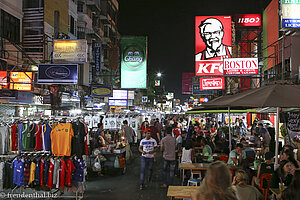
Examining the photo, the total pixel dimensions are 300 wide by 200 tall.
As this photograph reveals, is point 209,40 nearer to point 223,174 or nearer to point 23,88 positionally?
point 23,88

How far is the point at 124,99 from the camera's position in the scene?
25016 mm


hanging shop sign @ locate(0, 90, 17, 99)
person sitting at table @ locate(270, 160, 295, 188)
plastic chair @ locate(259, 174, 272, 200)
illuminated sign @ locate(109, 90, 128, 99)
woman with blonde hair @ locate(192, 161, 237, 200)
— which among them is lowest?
plastic chair @ locate(259, 174, 272, 200)

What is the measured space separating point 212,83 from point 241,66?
4157mm

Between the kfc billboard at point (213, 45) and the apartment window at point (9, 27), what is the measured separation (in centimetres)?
1321

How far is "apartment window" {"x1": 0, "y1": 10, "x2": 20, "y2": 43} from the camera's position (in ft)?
62.4

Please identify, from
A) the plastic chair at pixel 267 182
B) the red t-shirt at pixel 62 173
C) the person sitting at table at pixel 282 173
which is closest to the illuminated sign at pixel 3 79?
the red t-shirt at pixel 62 173

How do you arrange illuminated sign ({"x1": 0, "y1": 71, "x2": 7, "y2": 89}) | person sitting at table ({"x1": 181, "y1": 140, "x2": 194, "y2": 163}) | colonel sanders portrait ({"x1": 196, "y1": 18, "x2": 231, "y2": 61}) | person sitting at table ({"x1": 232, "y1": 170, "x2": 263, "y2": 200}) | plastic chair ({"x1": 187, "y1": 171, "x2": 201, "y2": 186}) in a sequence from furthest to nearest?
colonel sanders portrait ({"x1": 196, "y1": 18, "x2": 231, "y2": 61}) → illuminated sign ({"x1": 0, "y1": 71, "x2": 7, "y2": 89}) → person sitting at table ({"x1": 181, "y1": 140, "x2": 194, "y2": 163}) → plastic chair ({"x1": 187, "y1": 171, "x2": 201, "y2": 186}) → person sitting at table ({"x1": 232, "y1": 170, "x2": 263, "y2": 200})

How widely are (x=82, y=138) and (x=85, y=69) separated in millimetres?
12445

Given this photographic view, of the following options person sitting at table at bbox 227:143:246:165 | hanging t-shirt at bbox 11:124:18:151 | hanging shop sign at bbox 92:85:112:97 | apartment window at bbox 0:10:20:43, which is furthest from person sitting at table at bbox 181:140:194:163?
apartment window at bbox 0:10:20:43

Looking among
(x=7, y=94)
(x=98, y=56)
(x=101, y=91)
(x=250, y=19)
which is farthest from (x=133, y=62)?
(x=250, y=19)

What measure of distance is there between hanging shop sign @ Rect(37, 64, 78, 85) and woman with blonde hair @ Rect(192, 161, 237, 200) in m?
10.1

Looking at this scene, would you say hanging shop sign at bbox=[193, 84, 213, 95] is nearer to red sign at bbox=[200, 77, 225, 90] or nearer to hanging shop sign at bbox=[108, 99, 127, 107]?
hanging shop sign at bbox=[108, 99, 127, 107]

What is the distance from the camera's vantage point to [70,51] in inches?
569

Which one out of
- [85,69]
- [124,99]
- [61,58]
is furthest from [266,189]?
[124,99]
